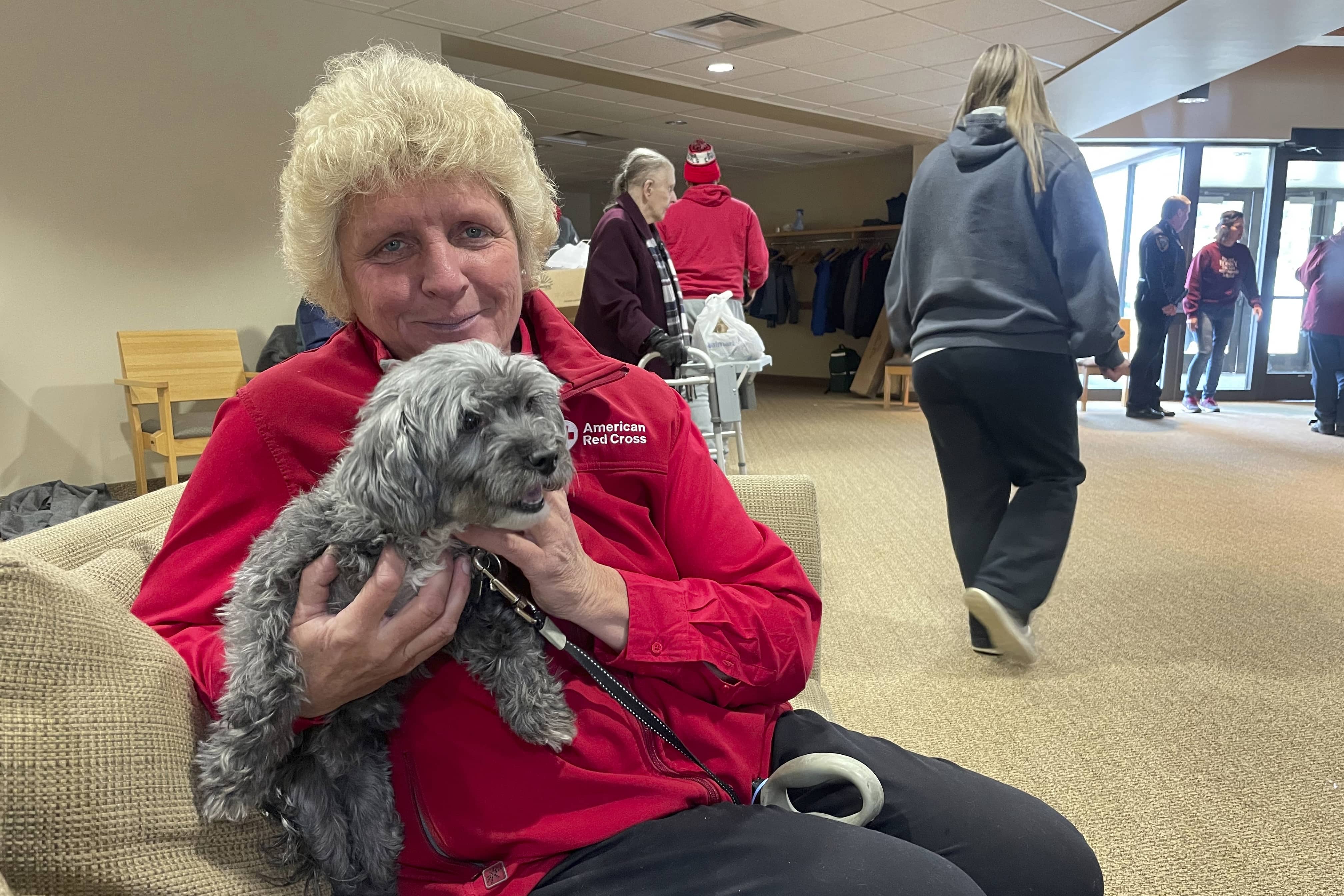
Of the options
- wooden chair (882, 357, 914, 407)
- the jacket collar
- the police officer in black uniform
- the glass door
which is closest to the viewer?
the jacket collar

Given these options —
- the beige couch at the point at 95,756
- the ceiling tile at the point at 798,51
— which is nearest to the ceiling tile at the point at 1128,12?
the ceiling tile at the point at 798,51

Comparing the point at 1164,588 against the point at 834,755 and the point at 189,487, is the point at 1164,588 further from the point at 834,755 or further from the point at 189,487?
the point at 189,487

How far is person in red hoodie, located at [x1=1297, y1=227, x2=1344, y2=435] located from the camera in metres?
6.49

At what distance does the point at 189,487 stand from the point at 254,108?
15.9 ft

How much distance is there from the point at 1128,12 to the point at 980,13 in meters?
0.93

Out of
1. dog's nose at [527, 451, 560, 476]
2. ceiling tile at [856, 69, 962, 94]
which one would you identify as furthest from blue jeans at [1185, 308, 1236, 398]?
dog's nose at [527, 451, 560, 476]

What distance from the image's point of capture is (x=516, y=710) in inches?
35.4

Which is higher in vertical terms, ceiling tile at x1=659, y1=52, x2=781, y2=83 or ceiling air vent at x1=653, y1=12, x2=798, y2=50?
ceiling air vent at x1=653, y1=12, x2=798, y2=50

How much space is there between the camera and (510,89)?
7184 mm

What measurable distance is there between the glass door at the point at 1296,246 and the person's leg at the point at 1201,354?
1.21 metres

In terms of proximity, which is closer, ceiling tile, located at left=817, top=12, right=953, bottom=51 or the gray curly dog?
the gray curly dog

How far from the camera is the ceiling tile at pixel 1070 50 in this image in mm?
5891

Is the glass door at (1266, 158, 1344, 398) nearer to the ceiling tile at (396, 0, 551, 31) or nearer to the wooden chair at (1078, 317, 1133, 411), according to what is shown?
the wooden chair at (1078, 317, 1133, 411)

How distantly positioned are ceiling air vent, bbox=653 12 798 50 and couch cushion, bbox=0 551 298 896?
18.2 feet
